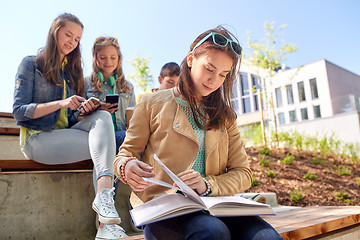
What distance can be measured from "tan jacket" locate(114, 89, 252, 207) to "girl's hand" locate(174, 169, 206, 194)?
8 centimetres

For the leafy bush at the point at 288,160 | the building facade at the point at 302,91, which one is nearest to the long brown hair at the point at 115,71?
the leafy bush at the point at 288,160

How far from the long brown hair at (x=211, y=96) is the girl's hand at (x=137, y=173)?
0.42m

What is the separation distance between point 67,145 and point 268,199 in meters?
2.84

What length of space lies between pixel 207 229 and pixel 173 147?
0.44m

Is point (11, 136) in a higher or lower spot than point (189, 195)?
higher

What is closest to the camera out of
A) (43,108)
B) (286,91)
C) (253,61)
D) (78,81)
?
(43,108)

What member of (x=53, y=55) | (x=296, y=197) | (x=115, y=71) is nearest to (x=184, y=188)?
(x=53, y=55)

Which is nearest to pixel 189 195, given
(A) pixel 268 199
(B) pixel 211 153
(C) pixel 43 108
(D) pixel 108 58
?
(B) pixel 211 153

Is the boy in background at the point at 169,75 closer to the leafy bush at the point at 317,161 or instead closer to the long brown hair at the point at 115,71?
the long brown hair at the point at 115,71

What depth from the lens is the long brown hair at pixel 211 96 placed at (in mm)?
1393

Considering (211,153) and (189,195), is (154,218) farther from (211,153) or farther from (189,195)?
(211,153)

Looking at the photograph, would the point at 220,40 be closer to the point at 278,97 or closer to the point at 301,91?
the point at 301,91

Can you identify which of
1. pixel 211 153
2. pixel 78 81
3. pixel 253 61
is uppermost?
pixel 253 61

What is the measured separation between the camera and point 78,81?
2.48m
